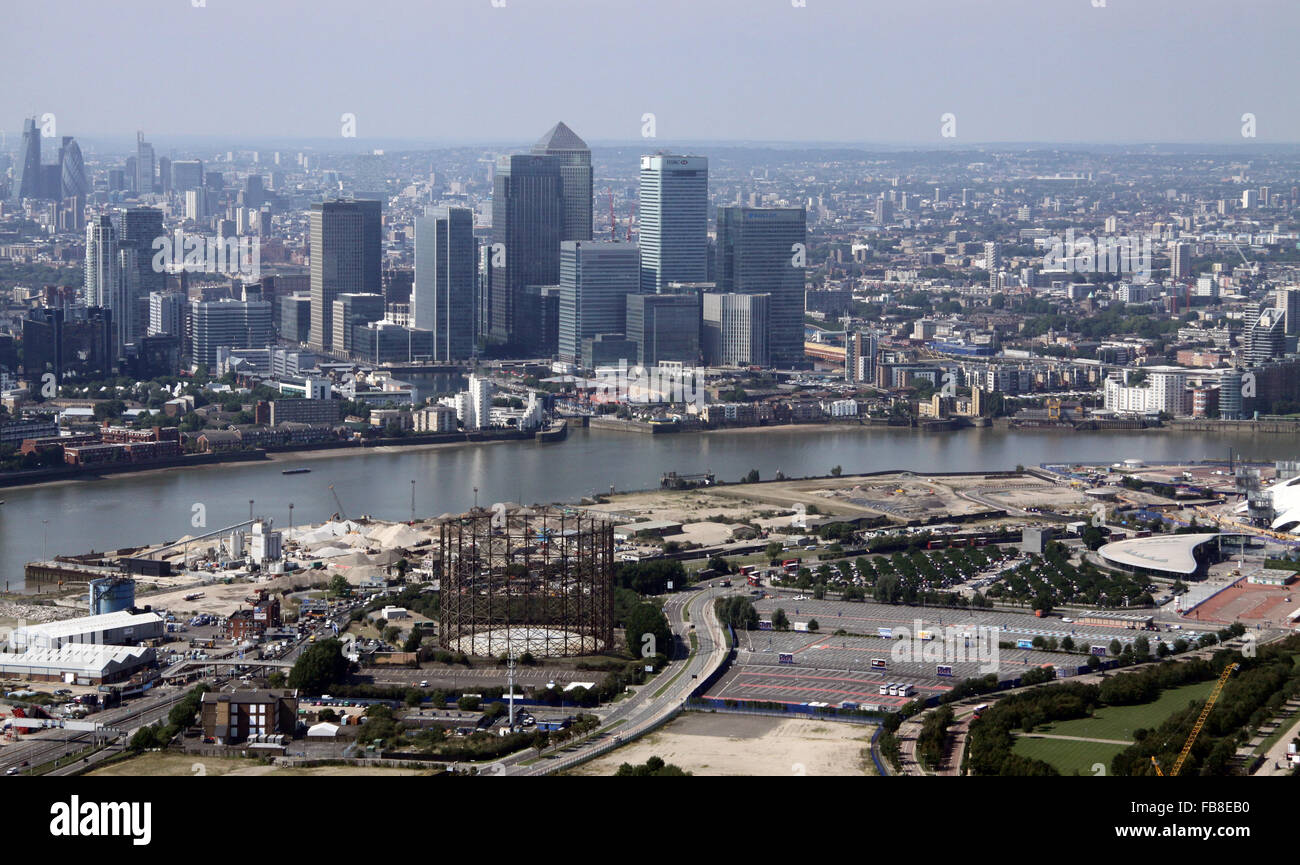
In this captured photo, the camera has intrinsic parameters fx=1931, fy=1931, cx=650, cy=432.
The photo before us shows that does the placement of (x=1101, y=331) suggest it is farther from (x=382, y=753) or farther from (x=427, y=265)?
A: (x=382, y=753)

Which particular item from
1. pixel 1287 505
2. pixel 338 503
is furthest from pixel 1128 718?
pixel 338 503

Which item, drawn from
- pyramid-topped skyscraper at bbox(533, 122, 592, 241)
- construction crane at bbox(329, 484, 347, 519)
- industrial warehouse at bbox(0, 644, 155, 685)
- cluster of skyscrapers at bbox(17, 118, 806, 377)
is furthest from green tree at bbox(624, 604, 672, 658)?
pyramid-topped skyscraper at bbox(533, 122, 592, 241)

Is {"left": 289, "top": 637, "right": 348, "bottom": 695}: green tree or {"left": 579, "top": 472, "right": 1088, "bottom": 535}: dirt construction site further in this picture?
{"left": 579, "top": 472, "right": 1088, "bottom": 535}: dirt construction site

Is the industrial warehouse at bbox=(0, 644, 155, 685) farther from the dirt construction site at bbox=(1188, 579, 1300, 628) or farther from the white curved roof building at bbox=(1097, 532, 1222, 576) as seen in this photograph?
the white curved roof building at bbox=(1097, 532, 1222, 576)

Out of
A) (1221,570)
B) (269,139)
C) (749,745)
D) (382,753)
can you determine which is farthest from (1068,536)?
(269,139)

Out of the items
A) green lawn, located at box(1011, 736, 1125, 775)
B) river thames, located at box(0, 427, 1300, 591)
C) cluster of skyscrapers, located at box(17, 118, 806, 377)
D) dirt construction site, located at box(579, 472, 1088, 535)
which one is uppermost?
cluster of skyscrapers, located at box(17, 118, 806, 377)
